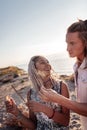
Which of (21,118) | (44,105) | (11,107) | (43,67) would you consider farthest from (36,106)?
(43,67)

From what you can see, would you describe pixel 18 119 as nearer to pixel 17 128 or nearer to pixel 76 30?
pixel 17 128

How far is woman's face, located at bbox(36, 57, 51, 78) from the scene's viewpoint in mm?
5176

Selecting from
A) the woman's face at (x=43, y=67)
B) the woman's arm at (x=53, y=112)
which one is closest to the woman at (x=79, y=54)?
the woman's arm at (x=53, y=112)

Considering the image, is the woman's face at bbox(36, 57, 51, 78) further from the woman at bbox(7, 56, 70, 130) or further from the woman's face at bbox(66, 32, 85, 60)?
the woman's face at bbox(66, 32, 85, 60)

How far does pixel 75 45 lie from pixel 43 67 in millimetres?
1521

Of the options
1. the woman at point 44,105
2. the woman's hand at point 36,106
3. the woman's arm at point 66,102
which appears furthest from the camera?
the woman at point 44,105

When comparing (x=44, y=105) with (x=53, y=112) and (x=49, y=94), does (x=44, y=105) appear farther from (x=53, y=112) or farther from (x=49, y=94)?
(x=49, y=94)

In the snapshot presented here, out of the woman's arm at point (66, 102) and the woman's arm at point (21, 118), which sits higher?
the woman's arm at point (66, 102)

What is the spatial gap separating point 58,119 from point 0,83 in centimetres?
1462

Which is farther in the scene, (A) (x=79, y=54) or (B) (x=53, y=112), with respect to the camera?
(B) (x=53, y=112)

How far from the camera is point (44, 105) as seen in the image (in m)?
4.80

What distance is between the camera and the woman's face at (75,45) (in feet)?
12.2

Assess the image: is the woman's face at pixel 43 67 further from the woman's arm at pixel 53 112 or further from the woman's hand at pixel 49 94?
the woman's hand at pixel 49 94

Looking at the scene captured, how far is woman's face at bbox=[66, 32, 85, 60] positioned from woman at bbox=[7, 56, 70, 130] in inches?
A: 49.5
